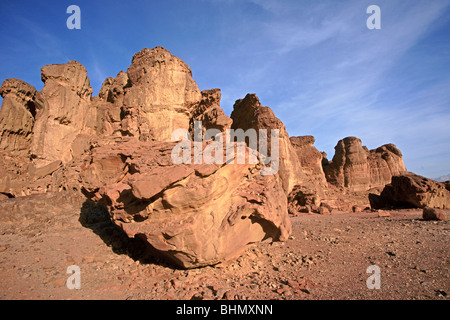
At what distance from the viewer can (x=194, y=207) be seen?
3.91 m

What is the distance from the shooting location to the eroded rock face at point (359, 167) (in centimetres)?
2366

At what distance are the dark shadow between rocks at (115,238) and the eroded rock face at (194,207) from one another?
65 cm

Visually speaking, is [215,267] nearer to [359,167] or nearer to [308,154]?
[308,154]

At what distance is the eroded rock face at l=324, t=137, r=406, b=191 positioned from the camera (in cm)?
2366

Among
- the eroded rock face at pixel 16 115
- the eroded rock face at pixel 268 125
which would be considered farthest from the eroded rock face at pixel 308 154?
the eroded rock face at pixel 16 115

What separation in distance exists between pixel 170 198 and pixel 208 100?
730 cm

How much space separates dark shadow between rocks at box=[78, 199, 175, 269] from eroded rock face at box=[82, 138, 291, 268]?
0.65 metres

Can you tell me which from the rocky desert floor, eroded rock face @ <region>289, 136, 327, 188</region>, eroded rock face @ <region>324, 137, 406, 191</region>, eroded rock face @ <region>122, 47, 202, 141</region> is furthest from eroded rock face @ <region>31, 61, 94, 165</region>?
eroded rock face @ <region>324, 137, 406, 191</region>

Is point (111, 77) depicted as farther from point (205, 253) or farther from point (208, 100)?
point (205, 253)

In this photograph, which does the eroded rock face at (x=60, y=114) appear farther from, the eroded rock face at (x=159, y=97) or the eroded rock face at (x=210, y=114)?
the eroded rock face at (x=210, y=114)

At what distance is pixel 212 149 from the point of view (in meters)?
4.29

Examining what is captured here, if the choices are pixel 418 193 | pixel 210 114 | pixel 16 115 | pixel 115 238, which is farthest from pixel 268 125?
pixel 16 115

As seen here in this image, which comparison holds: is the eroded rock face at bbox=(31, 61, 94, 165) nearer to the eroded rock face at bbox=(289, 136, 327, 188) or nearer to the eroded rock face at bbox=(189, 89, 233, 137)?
the eroded rock face at bbox=(189, 89, 233, 137)
